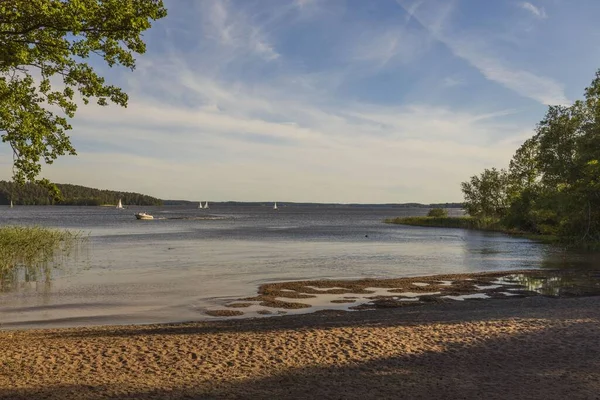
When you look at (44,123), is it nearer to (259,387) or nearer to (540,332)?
(259,387)

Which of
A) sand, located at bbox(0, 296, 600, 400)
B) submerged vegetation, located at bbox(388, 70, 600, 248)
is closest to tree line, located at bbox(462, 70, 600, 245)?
submerged vegetation, located at bbox(388, 70, 600, 248)

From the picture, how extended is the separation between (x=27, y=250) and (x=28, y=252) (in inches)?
13.1

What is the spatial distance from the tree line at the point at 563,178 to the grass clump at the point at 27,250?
39.9 metres

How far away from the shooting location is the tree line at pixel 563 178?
46.4 meters

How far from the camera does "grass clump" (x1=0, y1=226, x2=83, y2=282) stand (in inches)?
1191

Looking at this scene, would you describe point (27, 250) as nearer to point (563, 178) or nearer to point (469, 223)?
point (563, 178)

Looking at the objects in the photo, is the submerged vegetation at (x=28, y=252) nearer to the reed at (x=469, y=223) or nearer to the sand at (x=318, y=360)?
the sand at (x=318, y=360)

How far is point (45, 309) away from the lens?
1947 cm

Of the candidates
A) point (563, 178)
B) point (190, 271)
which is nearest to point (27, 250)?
point (190, 271)

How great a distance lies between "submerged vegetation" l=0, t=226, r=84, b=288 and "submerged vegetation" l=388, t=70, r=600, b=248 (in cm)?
3960

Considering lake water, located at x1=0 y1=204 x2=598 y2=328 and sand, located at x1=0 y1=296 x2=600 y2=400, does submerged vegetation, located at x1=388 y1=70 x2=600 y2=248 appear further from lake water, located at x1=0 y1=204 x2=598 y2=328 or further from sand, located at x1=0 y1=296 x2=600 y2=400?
sand, located at x1=0 y1=296 x2=600 y2=400

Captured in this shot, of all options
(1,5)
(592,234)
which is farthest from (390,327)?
(592,234)

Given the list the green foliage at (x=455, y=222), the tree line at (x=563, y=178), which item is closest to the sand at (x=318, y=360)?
the tree line at (x=563, y=178)

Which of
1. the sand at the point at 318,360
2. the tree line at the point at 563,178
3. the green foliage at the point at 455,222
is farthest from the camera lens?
the green foliage at the point at 455,222
